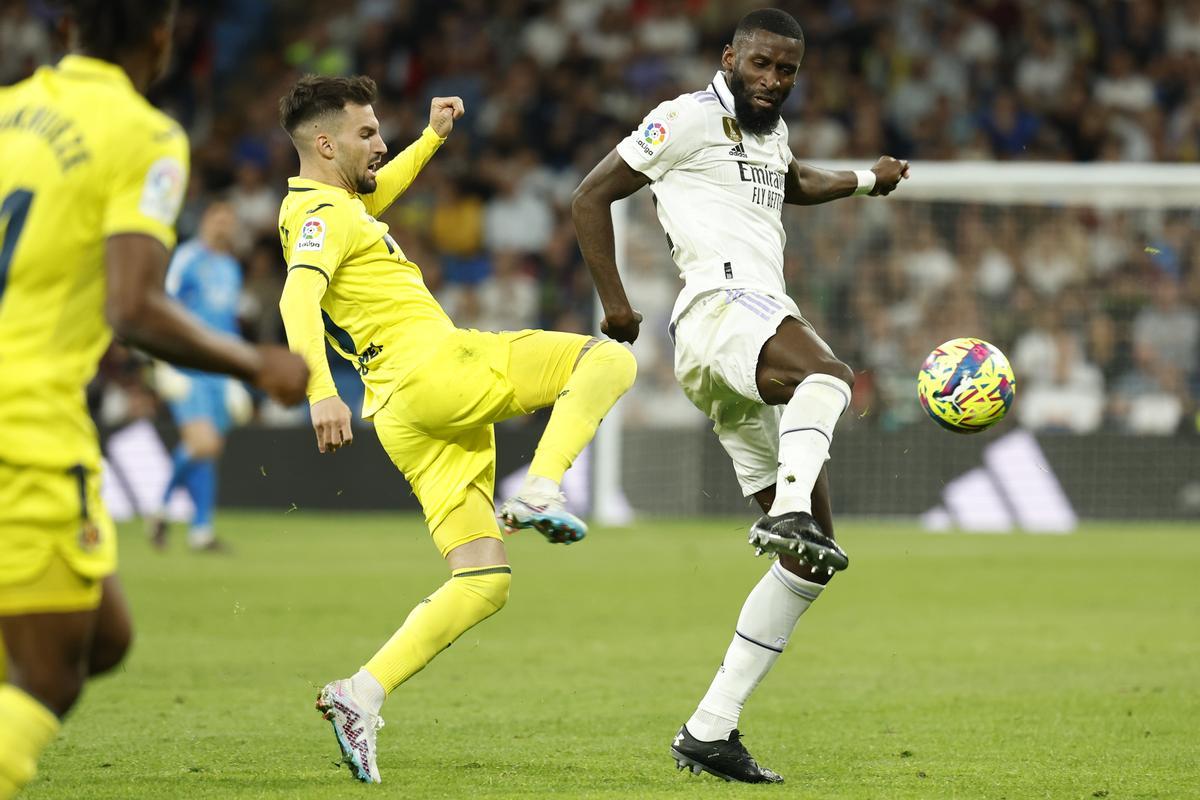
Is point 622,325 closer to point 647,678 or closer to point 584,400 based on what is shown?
point 584,400

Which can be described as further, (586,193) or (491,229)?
(491,229)

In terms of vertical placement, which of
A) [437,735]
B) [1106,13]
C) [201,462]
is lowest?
[201,462]

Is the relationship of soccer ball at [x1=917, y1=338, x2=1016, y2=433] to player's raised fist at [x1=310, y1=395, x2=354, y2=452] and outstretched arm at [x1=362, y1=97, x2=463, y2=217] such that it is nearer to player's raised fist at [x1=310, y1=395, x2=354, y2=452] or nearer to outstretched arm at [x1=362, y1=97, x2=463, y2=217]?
outstretched arm at [x1=362, y1=97, x2=463, y2=217]

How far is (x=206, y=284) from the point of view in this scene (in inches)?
547

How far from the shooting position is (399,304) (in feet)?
19.7

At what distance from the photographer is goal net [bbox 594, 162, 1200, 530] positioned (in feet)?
55.0

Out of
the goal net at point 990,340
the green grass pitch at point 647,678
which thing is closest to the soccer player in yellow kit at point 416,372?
the green grass pitch at point 647,678

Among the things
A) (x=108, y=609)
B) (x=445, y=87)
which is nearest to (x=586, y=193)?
(x=108, y=609)

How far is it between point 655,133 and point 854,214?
1195 cm

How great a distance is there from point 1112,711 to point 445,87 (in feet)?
52.1

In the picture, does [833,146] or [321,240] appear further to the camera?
[833,146]

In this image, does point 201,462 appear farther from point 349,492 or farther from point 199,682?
point 199,682

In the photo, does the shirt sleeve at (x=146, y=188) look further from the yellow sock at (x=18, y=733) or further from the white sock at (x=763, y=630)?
the white sock at (x=763, y=630)

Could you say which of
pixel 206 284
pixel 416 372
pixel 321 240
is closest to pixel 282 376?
pixel 321 240
